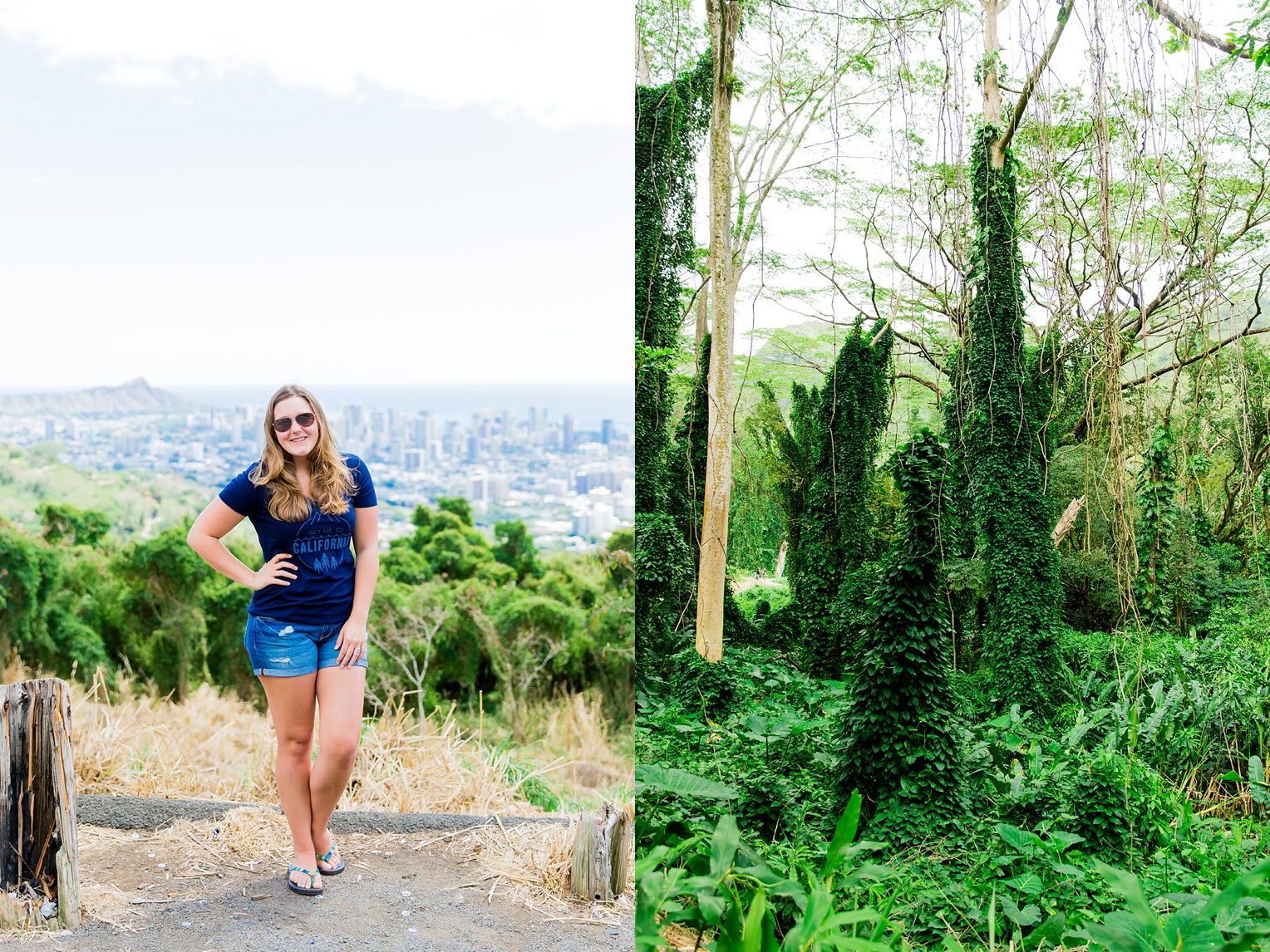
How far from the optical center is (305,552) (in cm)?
246

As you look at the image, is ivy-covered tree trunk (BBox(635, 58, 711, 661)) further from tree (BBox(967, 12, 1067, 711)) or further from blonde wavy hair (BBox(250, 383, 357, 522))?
blonde wavy hair (BBox(250, 383, 357, 522))

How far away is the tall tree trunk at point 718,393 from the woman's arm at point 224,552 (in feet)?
4.16

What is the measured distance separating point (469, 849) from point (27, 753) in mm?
1515

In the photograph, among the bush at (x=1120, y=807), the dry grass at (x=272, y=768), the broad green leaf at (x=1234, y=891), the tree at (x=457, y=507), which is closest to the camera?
the broad green leaf at (x=1234, y=891)

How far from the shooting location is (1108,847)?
1.93 metres

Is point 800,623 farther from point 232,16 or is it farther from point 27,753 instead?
point 232,16

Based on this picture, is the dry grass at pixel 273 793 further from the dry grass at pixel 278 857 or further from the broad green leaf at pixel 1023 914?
the broad green leaf at pixel 1023 914

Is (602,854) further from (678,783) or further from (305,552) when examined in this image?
(305,552)

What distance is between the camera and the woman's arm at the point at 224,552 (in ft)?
7.80

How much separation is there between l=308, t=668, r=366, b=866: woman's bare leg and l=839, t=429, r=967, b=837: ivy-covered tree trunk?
1478 millimetres

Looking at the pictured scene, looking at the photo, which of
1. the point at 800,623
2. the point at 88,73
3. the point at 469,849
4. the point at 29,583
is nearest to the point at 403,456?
the point at 29,583

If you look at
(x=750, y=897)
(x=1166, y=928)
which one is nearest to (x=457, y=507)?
(x=750, y=897)

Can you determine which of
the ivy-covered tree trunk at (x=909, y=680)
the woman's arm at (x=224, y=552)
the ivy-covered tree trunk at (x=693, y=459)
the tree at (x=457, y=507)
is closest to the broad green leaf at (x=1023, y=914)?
the ivy-covered tree trunk at (x=909, y=680)

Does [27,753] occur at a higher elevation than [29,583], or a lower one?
higher
